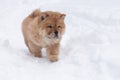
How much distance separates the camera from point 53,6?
10.9 metres

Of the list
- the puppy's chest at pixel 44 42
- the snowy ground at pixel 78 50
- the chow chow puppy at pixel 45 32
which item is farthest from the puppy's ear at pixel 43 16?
the snowy ground at pixel 78 50

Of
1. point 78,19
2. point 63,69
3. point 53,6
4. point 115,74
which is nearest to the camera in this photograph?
point 115,74

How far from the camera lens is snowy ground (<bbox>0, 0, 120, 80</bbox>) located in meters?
5.91

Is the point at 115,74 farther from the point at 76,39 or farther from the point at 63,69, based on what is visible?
the point at 76,39

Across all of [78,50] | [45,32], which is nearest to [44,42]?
[45,32]

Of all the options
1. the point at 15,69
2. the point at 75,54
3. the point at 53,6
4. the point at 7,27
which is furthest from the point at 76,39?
the point at 53,6

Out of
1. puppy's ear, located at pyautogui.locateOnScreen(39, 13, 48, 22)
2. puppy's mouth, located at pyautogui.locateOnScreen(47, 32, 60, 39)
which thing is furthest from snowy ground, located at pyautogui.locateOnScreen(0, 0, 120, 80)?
puppy's ear, located at pyautogui.locateOnScreen(39, 13, 48, 22)

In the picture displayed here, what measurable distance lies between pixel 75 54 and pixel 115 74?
118 cm

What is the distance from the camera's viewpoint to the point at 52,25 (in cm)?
626

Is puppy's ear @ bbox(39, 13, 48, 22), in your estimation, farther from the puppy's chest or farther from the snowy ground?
the snowy ground

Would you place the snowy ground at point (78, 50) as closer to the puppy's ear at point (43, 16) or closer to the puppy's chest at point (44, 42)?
the puppy's chest at point (44, 42)

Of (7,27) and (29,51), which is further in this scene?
(7,27)

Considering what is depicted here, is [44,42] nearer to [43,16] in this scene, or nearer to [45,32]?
[45,32]

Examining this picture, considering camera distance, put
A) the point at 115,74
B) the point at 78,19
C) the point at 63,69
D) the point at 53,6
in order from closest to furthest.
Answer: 1. the point at 115,74
2. the point at 63,69
3. the point at 78,19
4. the point at 53,6
